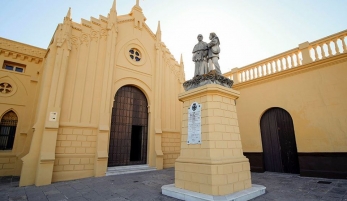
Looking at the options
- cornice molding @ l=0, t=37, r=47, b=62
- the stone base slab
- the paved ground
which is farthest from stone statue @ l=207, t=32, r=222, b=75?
cornice molding @ l=0, t=37, r=47, b=62

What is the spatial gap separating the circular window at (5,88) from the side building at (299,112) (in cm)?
1295

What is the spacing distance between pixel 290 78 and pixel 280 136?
9.17ft

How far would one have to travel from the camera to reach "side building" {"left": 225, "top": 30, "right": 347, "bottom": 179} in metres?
7.04

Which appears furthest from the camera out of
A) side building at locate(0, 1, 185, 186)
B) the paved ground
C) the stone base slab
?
side building at locate(0, 1, 185, 186)

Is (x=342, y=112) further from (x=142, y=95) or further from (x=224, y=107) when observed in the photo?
(x=142, y=95)

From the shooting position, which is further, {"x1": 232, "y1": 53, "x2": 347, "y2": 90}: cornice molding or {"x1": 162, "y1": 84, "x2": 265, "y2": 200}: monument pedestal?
{"x1": 232, "y1": 53, "x2": 347, "y2": 90}: cornice molding

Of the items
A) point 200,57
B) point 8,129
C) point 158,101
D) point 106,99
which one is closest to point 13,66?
point 8,129

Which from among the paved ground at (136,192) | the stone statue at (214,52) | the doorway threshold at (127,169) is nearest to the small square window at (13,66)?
the paved ground at (136,192)

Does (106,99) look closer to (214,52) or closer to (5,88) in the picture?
(5,88)

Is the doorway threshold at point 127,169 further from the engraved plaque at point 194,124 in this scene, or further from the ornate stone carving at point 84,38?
the ornate stone carving at point 84,38

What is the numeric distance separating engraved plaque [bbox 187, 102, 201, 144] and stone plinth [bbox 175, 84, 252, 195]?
0.38ft

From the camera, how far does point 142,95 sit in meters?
11.8

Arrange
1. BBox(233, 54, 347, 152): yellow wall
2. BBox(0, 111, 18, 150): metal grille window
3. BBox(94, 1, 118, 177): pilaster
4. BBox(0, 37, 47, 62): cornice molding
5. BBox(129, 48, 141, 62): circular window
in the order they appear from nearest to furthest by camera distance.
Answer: BBox(233, 54, 347, 152): yellow wall
BBox(94, 1, 118, 177): pilaster
BBox(0, 111, 18, 150): metal grille window
BBox(0, 37, 47, 62): cornice molding
BBox(129, 48, 141, 62): circular window

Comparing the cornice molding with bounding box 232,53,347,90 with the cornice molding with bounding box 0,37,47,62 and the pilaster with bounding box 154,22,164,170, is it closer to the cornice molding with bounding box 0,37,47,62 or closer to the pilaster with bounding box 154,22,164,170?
the pilaster with bounding box 154,22,164,170
